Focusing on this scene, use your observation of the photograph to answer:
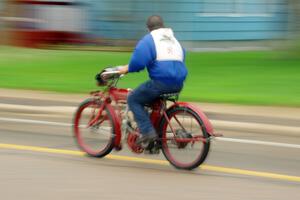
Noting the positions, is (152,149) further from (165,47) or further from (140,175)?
(165,47)

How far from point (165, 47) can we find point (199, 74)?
8568 millimetres

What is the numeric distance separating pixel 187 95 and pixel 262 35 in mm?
11510

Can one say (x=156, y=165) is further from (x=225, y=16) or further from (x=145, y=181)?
(x=225, y=16)

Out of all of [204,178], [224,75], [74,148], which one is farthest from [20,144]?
[224,75]

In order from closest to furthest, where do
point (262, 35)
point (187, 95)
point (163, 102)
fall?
point (163, 102)
point (187, 95)
point (262, 35)

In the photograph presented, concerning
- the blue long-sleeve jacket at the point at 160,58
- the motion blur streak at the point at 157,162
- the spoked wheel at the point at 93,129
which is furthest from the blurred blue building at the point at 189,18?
the blue long-sleeve jacket at the point at 160,58

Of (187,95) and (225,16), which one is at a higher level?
(225,16)

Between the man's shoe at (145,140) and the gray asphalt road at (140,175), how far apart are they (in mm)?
263

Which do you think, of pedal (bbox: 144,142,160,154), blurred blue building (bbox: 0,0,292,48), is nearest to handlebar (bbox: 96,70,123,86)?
pedal (bbox: 144,142,160,154)

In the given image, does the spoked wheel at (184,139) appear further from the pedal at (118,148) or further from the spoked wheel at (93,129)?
the spoked wheel at (93,129)

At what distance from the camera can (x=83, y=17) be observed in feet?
74.6

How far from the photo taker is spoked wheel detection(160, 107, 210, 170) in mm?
7668

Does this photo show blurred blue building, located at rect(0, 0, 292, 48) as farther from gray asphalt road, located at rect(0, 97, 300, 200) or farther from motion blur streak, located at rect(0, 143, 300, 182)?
motion blur streak, located at rect(0, 143, 300, 182)

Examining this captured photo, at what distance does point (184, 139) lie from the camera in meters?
7.79
